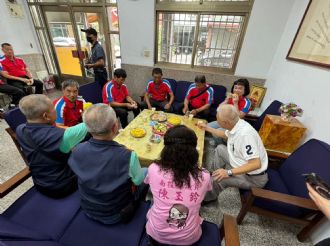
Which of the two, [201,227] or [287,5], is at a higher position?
[287,5]

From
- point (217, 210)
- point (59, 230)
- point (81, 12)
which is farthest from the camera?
point (81, 12)

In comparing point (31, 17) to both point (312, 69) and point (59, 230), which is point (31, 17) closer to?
point (59, 230)

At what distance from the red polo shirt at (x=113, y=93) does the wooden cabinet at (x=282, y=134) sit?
225cm

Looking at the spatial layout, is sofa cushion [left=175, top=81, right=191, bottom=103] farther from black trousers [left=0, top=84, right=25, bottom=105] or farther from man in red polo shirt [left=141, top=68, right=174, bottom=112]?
black trousers [left=0, top=84, right=25, bottom=105]

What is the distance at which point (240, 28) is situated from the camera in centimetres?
299

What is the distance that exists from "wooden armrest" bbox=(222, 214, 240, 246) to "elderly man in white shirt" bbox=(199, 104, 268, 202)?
42 centimetres

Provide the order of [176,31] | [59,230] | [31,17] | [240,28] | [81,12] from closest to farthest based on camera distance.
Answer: [59,230] < [240,28] < [176,31] < [81,12] < [31,17]

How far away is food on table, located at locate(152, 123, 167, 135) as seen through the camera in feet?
6.56

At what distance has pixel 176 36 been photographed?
11.3 ft

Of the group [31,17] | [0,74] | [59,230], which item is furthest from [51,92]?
[59,230]

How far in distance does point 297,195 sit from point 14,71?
4.87m

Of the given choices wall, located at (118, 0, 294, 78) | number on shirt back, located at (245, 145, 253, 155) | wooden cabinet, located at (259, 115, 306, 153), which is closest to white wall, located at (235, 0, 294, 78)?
wall, located at (118, 0, 294, 78)

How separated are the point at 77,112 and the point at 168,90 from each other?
5.57ft

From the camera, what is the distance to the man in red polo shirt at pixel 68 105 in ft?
6.12
